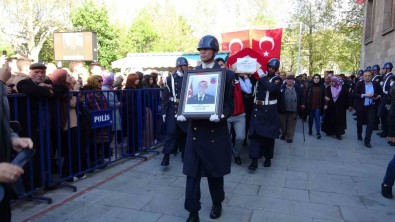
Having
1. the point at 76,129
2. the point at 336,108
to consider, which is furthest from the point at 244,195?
the point at 336,108

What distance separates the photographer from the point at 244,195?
15.3ft

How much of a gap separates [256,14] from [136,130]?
94.6 feet

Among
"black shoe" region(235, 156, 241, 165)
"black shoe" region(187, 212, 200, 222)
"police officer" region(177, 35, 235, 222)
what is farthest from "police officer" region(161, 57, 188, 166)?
"black shoe" region(187, 212, 200, 222)

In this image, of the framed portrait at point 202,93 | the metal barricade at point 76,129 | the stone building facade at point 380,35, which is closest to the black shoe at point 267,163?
the metal barricade at point 76,129

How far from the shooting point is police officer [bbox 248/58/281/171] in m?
5.91

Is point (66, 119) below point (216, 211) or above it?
above

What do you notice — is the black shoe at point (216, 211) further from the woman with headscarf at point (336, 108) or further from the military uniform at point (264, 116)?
the woman with headscarf at point (336, 108)

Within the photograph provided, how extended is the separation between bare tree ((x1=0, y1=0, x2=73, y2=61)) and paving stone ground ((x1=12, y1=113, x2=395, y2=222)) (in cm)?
2597

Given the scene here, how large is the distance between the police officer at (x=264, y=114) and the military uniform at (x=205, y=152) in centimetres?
230

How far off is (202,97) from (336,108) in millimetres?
7067

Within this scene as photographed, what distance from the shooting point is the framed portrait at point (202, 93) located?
348 cm

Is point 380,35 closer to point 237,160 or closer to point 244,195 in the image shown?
point 237,160

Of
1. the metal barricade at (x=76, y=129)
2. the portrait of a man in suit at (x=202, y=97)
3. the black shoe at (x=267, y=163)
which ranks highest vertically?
the portrait of a man in suit at (x=202, y=97)

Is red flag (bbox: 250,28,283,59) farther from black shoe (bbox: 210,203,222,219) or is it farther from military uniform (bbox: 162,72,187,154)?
black shoe (bbox: 210,203,222,219)
